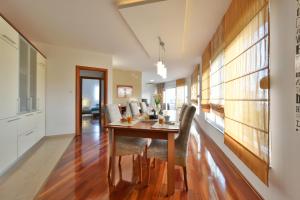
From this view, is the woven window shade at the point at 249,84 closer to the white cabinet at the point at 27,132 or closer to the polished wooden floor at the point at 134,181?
the polished wooden floor at the point at 134,181

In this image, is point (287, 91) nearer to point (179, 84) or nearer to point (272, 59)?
point (272, 59)

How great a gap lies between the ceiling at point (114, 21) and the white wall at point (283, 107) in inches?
52.9

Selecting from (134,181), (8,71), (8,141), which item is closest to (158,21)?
(8,71)

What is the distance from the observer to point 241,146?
2.01 metres

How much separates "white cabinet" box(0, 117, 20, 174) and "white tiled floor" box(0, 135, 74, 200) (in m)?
0.18

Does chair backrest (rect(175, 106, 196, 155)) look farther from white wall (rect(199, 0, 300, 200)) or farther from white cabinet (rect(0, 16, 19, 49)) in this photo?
white cabinet (rect(0, 16, 19, 49))

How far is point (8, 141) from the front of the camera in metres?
2.41

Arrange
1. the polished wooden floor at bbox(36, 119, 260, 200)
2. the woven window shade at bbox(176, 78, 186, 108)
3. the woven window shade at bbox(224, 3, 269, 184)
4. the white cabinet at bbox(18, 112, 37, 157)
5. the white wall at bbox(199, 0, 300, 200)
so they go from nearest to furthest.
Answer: the white wall at bbox(199, 0, 300, 200) → the woven window shade at bbox(224, 3, 269, 184) → the polished wooden floor at bbox(36, 119, 260, 200) → the white cabinet at bbox(18, 112, 37, 157) → the woven window shade at bbox(176, 78, 186, 108)

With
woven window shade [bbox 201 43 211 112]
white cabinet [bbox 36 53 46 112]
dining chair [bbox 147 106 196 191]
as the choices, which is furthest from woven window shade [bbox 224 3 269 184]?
white cabinet [bbox 36 53 46 112]

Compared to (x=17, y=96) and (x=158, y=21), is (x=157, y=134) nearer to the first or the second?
(x=158, y=21)

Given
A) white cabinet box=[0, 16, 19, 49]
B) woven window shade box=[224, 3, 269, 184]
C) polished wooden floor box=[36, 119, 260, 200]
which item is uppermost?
white cabinet box=[0, 16, 19, 49]

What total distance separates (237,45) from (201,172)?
190cm

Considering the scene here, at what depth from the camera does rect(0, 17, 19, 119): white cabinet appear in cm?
227

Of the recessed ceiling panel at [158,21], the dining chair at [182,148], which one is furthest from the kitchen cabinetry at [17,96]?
the dining chair at [182,148]
